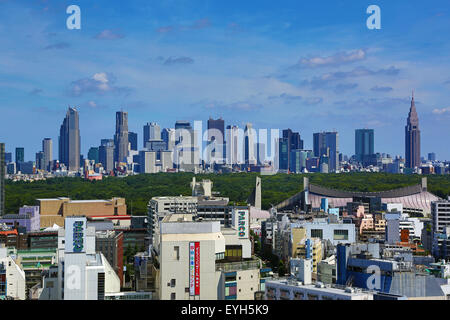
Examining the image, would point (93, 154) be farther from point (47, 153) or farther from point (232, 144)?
point (232, 144)

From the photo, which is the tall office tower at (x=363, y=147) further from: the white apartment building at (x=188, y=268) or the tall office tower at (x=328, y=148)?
the white apartment building at (x=188, y=268)

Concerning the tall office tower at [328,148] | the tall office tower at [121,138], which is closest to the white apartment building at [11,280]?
the tall office tower at [328,148]

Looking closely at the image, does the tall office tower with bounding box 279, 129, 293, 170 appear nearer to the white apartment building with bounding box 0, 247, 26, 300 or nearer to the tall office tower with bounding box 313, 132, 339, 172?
the tall office tower with bounding box 313, 132, 339, 172

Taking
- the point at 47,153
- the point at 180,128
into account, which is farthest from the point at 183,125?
the point at 47,153

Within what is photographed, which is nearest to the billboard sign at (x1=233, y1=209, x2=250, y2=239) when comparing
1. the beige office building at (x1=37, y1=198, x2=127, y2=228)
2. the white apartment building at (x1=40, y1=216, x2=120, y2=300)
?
the white apartment building at (x1=40, y1=216, x2=120, y2=300)
